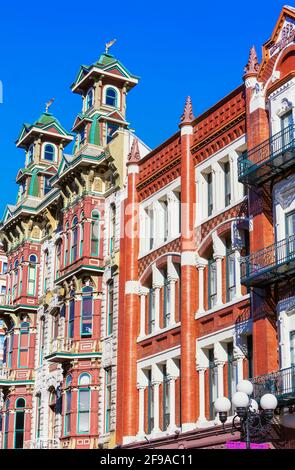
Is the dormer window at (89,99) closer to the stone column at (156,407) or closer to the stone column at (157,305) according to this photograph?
the stone column at (157,305)

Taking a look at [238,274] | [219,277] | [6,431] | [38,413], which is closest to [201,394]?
[219,277]

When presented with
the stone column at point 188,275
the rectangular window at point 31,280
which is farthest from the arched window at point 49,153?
the stone column at point 188,275

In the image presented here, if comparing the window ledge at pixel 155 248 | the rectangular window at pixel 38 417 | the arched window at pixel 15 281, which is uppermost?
the arched window at pixel 15 281

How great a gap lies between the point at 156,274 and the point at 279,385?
10717mm

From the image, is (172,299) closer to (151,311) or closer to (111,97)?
(151,311)

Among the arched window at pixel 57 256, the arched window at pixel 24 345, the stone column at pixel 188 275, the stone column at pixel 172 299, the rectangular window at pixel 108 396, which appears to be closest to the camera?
the stone column at pixel 188 275

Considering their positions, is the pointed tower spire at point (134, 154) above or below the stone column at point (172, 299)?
above

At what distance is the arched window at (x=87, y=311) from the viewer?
133 feet

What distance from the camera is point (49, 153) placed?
53.4 m

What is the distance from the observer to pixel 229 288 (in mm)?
31922

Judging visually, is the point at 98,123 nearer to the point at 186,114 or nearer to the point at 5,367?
the point at 186,114

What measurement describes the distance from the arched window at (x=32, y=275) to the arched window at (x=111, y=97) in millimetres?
9716
